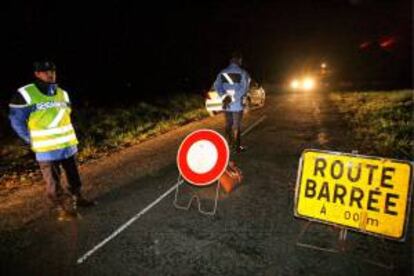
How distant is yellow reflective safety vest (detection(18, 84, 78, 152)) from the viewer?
5.60 metres

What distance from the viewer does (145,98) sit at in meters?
22.7

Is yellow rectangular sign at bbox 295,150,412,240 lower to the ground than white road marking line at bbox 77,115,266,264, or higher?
higher

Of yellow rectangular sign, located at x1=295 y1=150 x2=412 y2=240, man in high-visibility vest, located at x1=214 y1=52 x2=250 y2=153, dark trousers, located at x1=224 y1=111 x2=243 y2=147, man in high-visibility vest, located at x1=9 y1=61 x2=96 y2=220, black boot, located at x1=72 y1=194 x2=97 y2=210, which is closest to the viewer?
yellow rectangular sign, located at x1=295 y1=150 x2=412 y2=240

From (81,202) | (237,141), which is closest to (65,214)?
(81,202)

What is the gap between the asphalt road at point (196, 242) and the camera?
15.0 feet

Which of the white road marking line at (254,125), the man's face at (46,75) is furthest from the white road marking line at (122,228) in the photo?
the white road marking line at (254,125)

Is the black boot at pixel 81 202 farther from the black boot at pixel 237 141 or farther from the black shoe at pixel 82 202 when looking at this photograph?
the black boot at pixel 237 141

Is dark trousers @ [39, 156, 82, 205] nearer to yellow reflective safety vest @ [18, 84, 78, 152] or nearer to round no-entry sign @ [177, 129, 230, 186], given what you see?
yellow reflective safety vest @ [18, 84, 78, 152]

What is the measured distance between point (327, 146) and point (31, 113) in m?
7.14

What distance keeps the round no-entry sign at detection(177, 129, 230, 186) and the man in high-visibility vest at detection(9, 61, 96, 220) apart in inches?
66.2

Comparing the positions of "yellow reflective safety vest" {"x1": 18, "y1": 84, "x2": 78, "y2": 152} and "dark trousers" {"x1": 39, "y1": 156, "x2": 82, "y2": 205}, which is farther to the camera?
"dark trousers" {"x1": 39, "y1": 156, "x2": 82, "y2": 205}

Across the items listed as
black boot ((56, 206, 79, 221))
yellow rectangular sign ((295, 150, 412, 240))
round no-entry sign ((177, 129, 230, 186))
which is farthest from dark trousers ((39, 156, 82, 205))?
yellow rectangular sign ((295, 150, 412, 240))

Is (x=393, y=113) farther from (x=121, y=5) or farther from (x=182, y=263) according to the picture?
(x=121, y=5)

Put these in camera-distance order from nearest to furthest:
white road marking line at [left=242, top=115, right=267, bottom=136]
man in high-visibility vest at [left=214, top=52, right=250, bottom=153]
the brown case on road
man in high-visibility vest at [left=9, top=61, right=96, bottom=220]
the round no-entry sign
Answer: man in high-visibility vest at [left=9, top=61, right=96, bottom=220]
the round no-entry sign
the brown case on road
man in high-visibility vest at [left=214, top=52, right=250, bottom=153]
white road marking line at [left=242, top=115, right=267, bottom=136]
